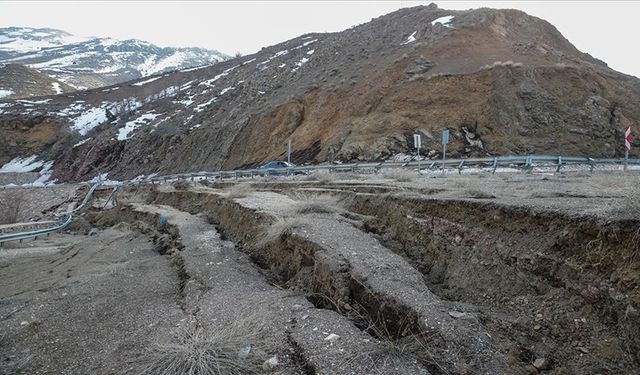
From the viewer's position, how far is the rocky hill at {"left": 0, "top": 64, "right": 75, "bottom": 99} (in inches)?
3450

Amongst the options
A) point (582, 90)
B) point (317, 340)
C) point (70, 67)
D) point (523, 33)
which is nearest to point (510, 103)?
point (582, 90)

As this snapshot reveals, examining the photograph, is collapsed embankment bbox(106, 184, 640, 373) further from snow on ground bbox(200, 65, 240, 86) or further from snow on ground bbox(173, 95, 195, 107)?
snow on ground bbox(200, 65, 240, 86)

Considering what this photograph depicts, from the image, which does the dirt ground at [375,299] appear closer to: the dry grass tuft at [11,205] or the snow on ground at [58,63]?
the dry grass tuft at [11,205]

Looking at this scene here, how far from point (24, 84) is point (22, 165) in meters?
45.7

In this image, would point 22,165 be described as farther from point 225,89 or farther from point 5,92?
point 5,92

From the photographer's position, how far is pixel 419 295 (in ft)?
15.8

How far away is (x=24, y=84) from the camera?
9194 cm

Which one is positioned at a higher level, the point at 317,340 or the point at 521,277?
the point at 521,277

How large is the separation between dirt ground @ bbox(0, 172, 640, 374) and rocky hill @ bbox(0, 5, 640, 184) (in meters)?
19.0

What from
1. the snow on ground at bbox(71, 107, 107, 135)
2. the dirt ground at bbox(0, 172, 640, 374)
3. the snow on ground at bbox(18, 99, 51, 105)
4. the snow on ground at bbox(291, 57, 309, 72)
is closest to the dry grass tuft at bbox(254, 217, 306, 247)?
the dirt ground at bbox(0, 172, 640, 374)

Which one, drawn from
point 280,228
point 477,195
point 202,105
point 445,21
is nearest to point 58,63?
point 202,105

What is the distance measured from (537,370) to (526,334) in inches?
19.7

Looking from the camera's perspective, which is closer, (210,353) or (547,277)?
(210,353)

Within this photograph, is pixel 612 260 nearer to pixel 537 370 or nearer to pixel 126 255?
pixel 537 370
